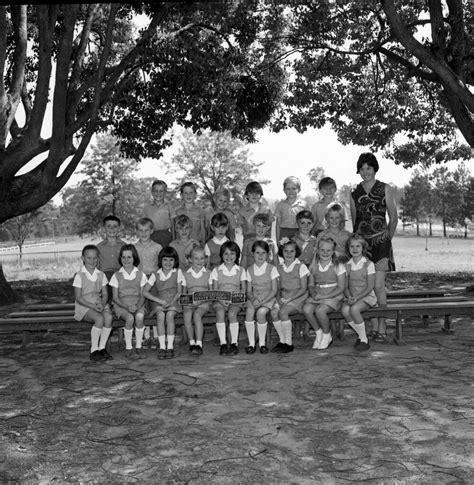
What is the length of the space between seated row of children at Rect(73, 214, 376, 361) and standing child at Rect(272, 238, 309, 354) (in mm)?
12

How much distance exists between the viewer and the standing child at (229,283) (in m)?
6.64

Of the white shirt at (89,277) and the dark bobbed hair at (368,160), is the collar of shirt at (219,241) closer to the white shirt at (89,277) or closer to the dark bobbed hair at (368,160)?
the white shirt at (89,277)

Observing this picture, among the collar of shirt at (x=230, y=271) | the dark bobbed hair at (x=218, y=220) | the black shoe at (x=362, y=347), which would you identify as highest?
the dark bobbed hair at (x=218, y=220)

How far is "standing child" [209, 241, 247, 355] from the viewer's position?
664 cm

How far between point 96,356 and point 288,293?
7.70ft

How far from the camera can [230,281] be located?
6816 millimetres

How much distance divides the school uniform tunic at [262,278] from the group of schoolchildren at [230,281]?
0.04 ft

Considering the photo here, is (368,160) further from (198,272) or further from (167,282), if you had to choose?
(167,282)

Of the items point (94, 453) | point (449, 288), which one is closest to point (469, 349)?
point (94, 453)

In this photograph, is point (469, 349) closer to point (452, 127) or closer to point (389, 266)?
point (389, 266)

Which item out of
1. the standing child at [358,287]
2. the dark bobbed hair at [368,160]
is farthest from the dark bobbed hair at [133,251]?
the dark bobbed hair at [368,160]

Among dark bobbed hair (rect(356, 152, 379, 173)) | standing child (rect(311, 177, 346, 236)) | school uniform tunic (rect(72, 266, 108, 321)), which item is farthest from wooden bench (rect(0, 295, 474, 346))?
dark bobbed hair (rect(356, 152, 379, 173))

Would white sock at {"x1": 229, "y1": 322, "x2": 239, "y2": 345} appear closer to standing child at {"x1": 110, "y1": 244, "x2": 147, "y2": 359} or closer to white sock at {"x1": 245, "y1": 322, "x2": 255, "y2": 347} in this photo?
white sock at {"x1": 245, "y1": 322, "x2": 255, "y2": 347}

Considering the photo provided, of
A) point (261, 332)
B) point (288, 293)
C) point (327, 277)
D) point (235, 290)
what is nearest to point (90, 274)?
point (235, 290)
